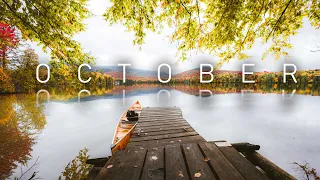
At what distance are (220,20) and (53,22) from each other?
16.7 ft

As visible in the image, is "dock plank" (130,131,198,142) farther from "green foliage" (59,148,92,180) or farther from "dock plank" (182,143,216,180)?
"green foliage" (59,148,92,180)

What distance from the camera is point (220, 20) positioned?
4.99 m

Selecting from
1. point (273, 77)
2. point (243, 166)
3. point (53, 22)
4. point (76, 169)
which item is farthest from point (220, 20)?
point (273, 77)

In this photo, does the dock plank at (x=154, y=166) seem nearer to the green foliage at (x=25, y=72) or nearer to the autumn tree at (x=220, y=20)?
the autumn tree at (x=220, y=20)

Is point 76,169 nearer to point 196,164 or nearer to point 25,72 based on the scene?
point 196,164

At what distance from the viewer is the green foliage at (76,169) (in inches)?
270

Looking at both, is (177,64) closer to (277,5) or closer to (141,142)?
(141,142)

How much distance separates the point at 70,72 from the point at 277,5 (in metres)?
7.12

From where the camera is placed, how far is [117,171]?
2631mm

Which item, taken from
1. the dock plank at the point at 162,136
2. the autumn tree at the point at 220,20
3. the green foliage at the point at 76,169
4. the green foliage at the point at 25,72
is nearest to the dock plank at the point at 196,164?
the dock plank at the point at 162,136

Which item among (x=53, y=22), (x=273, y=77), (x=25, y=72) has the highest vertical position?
(x=273, y=77)

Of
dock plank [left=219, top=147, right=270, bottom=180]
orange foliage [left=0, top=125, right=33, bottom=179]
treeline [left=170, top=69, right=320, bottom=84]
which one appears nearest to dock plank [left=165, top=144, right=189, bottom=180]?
dock plank [left=219, top=147, right=270, bottom=180]

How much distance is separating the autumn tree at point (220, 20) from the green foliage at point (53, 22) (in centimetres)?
113

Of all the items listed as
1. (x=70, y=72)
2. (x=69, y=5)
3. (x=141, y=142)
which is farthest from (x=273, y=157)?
(x=69, y=5)
